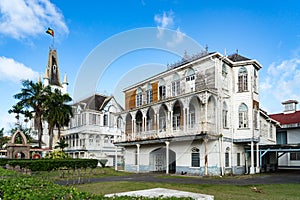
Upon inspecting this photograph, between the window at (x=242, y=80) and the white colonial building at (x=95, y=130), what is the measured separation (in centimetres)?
2240

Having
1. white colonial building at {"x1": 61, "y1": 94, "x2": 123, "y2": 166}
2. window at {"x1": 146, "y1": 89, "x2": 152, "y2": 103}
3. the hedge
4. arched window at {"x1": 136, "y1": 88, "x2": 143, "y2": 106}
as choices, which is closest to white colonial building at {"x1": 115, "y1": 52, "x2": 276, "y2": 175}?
window at {"x1": 146, "y1": 89, "x2": 152, "y2": 103}

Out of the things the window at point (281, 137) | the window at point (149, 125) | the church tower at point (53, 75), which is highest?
the church tower at point (53, 75)

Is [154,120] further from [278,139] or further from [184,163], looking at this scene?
[278,139]

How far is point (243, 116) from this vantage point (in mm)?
24188

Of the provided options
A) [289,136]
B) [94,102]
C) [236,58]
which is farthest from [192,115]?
[94,102]

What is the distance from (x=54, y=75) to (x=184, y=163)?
63.1 metres

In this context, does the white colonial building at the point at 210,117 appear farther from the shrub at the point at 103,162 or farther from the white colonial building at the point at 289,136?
the shrub at the point at 103,162

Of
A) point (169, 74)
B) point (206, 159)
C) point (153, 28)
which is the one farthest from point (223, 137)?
point (153, 28)

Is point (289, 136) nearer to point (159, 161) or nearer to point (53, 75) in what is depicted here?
point (159, 161)

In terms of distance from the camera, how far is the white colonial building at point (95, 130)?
4409cm

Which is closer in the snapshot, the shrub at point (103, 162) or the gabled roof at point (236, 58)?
the gabled roof at point (236, 58)

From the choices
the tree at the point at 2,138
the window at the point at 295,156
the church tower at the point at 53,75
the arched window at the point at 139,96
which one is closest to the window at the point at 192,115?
the arched window at the point at 139,96

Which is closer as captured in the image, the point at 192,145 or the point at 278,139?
the point at 192,145

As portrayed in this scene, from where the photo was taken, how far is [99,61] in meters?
16.4
